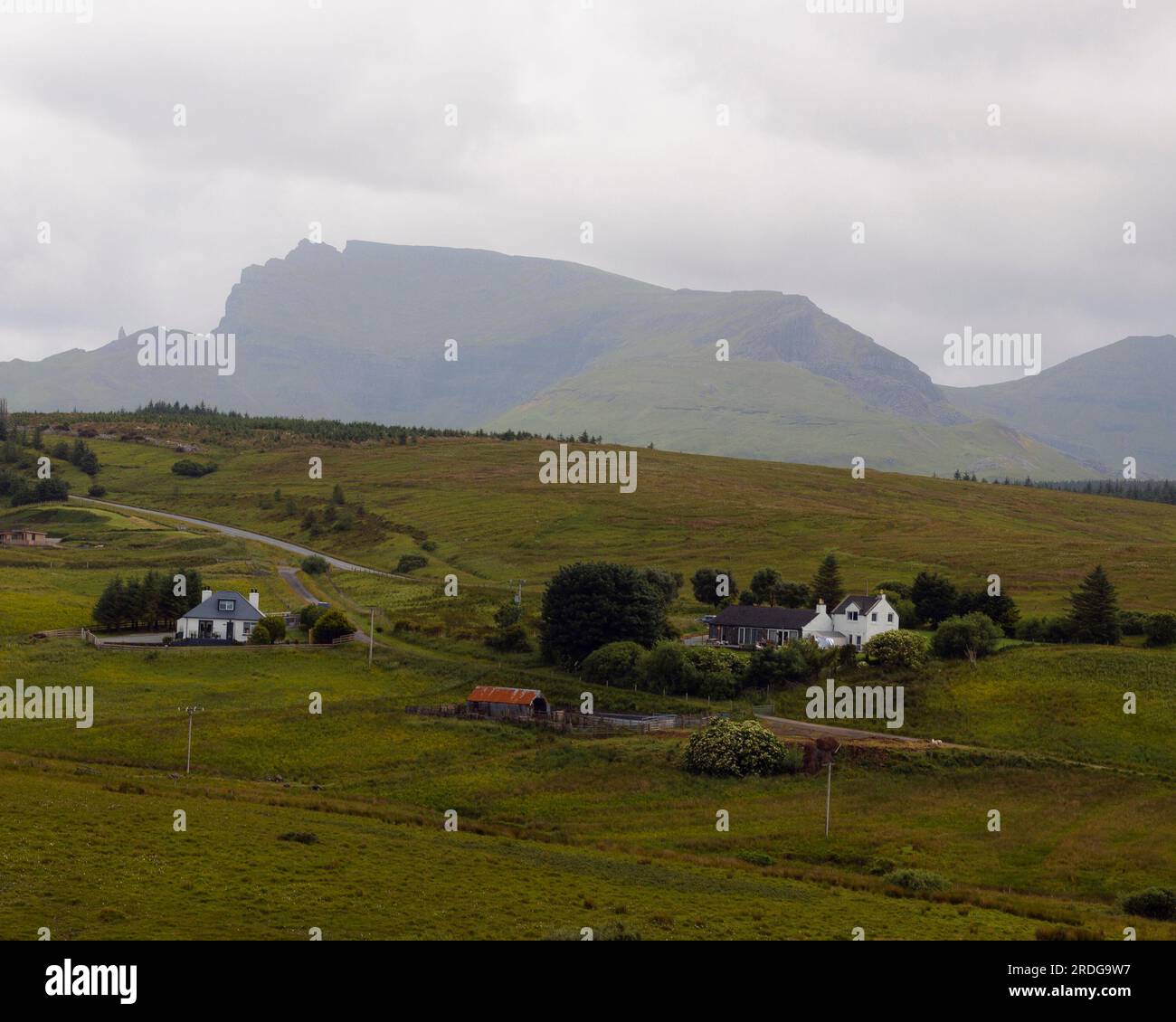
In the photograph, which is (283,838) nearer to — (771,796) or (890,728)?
(771,796)

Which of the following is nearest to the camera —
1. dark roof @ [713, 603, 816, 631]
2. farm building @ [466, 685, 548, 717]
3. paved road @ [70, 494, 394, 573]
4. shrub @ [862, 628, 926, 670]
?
farm building @ [466, 685, 548, 717]

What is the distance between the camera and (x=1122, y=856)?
5672 cm

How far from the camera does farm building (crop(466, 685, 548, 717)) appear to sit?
3209 inches

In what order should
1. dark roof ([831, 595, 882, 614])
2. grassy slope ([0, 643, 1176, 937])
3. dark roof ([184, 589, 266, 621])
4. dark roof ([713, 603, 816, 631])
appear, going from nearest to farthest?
grassy slope ([0, 643, 1176, 937]) < dark roof ([831, 595, 882, 614]) < dark roof ([184, 589, 266, 621]) < dark roof ([713, 603, 816, 631])

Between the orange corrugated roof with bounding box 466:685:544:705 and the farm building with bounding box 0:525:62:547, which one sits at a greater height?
the farm building with bounding box 0:525:62:547

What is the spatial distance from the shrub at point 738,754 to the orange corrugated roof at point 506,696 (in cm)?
1429

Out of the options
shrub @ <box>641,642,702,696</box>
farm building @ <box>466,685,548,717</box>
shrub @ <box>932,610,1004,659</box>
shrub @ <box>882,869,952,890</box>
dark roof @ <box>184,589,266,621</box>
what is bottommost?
shrub @ <box>882,869,952,890</box>

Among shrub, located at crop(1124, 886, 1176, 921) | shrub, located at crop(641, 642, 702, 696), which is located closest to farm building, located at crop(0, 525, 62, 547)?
shrub, located at crop(641, 642, 702, 696)

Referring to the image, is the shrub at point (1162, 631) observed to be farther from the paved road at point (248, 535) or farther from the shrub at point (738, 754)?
the paved road at point (248, 535)

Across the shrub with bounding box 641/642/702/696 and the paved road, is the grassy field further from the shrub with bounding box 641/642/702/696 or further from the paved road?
the paved road

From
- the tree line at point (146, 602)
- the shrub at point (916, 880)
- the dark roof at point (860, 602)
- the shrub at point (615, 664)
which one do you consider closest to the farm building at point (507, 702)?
the shrub at point (615, 664)

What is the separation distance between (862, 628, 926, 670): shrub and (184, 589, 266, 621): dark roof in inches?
1966

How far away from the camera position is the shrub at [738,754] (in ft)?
229
